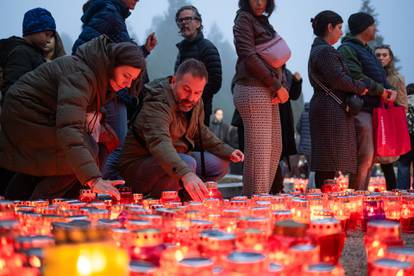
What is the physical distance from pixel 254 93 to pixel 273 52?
0.31 metres

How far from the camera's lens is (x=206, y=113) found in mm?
4070

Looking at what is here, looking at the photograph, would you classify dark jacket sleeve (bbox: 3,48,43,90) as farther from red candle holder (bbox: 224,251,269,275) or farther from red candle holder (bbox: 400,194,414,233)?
red candle holder (bbox: 224,251,269,275)

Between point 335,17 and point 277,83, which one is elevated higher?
point 335,17

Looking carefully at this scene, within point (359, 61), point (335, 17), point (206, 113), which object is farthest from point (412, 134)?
point (206, 113)

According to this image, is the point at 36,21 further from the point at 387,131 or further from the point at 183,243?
the point at 387,131

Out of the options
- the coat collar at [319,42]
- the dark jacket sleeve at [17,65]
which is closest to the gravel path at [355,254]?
the coat collar at [319,42]

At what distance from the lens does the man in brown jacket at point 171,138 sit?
3.02m

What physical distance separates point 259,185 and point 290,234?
2.10m

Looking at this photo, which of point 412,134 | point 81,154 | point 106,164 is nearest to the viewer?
point 81,154

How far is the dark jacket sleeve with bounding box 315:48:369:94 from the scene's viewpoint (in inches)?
147

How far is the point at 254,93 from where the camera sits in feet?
11.3

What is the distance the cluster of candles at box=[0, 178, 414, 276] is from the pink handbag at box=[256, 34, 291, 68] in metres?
1.58

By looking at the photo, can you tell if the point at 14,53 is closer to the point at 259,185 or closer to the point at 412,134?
the point at 259,185

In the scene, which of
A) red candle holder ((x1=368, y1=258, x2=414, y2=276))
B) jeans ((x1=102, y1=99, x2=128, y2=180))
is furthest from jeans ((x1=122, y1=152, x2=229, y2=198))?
red candle holder ((x1=368, y1=258, x2=414, y2=276))
